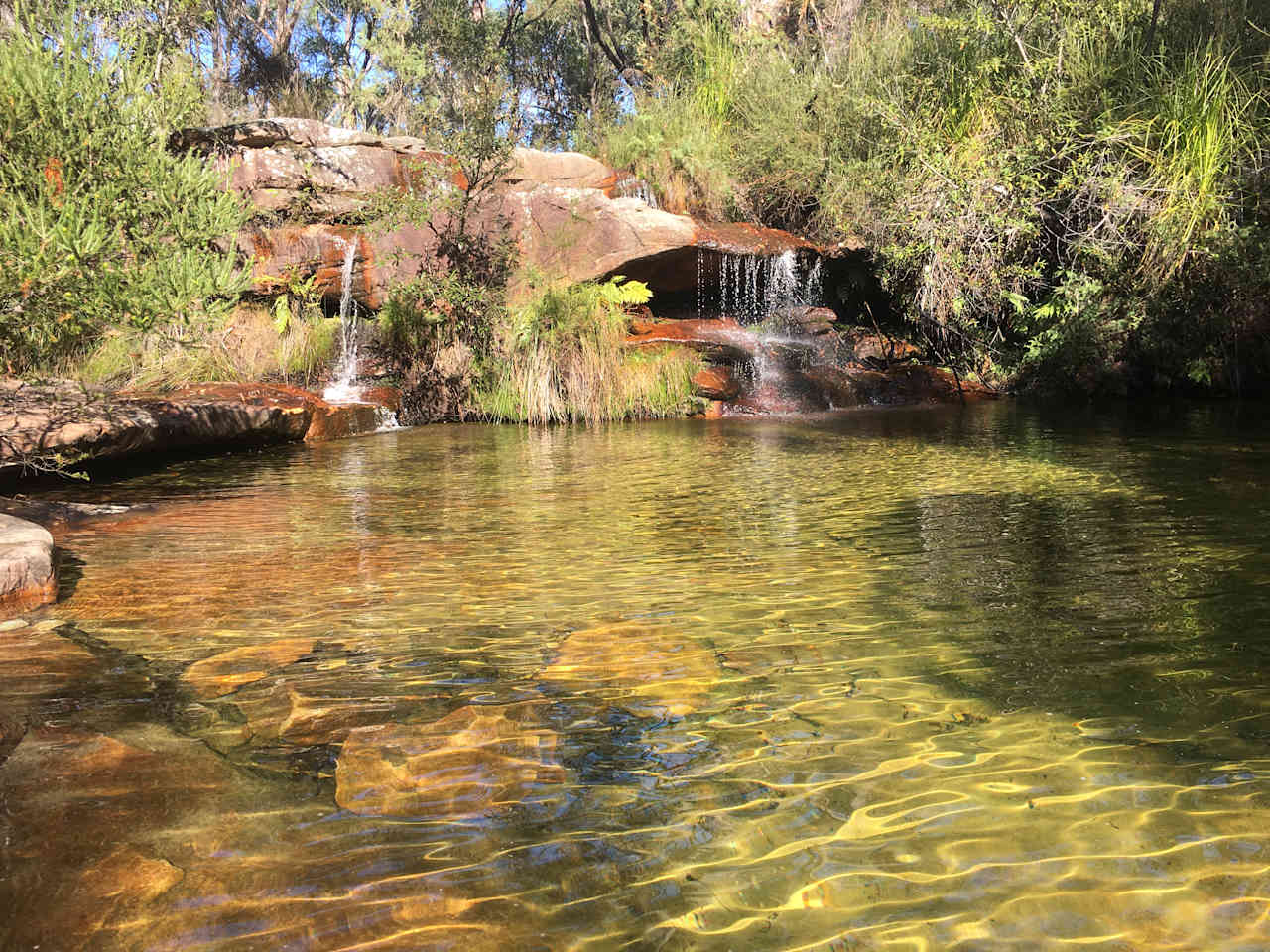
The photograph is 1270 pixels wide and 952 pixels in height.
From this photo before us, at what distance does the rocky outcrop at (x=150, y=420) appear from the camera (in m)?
7.57

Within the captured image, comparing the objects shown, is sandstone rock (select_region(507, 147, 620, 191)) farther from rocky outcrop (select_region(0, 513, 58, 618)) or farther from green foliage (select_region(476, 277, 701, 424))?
rocky outcrop (select_region(0, 513, 58, 618))

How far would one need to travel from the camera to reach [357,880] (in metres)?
2.04

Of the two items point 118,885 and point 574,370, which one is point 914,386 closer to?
point 574,370

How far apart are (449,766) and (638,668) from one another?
35.4 inches

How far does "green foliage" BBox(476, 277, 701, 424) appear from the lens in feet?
42.8

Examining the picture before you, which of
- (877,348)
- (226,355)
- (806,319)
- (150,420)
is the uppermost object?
(806,319)

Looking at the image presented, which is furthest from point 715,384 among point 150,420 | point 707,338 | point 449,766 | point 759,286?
point 449,766

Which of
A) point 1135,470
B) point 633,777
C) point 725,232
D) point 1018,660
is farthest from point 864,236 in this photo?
point 633,777

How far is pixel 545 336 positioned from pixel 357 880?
11.4m

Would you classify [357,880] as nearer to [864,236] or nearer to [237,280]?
[237,280]

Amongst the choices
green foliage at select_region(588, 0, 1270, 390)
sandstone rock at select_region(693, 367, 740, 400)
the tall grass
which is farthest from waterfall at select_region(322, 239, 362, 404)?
green foliage at select_region(588, 0, 1270, 390)

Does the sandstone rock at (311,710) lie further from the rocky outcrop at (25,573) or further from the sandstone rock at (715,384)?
the sandstone rock at (715,384)

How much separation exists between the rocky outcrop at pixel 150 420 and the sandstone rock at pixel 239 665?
3.77 m

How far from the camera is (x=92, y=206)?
20.8 ft
